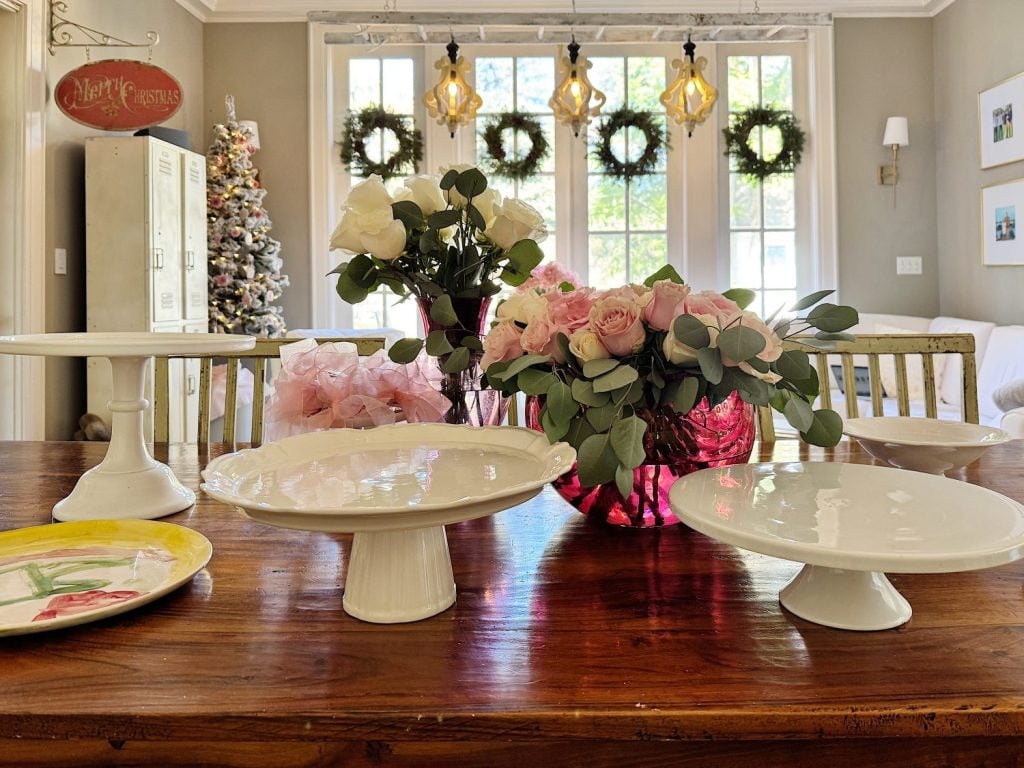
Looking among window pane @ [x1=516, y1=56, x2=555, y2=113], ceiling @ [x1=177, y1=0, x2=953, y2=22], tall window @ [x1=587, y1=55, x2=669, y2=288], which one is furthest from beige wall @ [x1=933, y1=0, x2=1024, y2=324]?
window pane @ [x1=516, y1=56, x2=555, y2=113]

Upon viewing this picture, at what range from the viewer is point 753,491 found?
720mm

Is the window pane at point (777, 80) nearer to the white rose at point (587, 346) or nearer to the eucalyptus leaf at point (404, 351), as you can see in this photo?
the eucalyptus leaf at point (404, 351)

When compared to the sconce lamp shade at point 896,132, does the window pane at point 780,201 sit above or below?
below

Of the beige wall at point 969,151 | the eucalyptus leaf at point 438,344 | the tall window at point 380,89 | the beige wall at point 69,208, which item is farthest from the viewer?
the tall window at point 380,89

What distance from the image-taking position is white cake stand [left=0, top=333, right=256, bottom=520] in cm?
92

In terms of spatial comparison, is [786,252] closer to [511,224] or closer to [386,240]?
[511,224]

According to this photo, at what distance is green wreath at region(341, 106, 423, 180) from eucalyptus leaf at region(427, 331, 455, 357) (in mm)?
3882

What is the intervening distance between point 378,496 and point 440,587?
3.9 inches

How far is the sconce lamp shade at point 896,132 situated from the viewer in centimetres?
442

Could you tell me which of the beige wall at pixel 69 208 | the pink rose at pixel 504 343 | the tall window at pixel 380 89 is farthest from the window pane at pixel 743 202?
the pink rose at pixel 504 343

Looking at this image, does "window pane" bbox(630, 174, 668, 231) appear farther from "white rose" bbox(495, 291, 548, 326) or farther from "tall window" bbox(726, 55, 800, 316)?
"white rose" bbox(495, 291, 548, 326)

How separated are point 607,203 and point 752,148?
37.2 inches

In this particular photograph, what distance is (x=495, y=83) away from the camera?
4.71 m

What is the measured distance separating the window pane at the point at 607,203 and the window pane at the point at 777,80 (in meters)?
1.06
